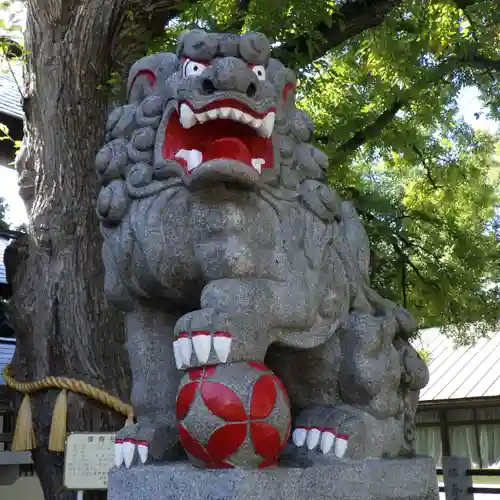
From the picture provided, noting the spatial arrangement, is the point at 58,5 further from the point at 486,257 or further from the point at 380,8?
the point at 486,257

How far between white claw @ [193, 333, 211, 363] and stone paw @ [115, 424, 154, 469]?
32cm

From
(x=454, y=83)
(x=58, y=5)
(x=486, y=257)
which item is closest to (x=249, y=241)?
(x=58, y=5)

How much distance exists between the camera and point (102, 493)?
3031mm

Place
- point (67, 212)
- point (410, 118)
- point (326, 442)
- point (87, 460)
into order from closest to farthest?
point (326, 442)
point (87, 460)
point (67, 212)
point (410, 118)

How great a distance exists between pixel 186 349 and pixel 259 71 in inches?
31.1

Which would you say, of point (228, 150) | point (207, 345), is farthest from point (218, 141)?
point (207, 345)

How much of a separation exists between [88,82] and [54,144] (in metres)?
0.41

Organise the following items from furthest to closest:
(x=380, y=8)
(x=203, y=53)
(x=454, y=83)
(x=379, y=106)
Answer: (x=379, y=106) < (x=454, y=83) < (x=380, y=8) < (x=203, y=53)

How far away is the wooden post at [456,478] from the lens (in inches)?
228

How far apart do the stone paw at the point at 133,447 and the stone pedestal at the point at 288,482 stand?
4 centimetres

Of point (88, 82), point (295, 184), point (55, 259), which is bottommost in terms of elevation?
point (295, 184)

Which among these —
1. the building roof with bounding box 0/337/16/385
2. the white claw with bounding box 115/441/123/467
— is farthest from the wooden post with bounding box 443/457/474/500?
the white claw with bounding box 115/441/123/467

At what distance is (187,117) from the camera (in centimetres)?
161

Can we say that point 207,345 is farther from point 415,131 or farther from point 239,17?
point 415,131
